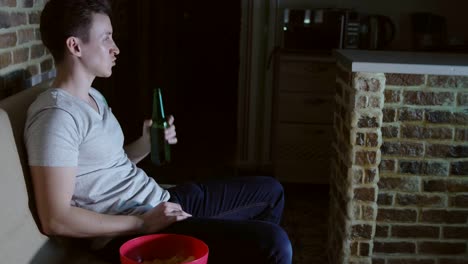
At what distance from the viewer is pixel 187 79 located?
7.03 meters

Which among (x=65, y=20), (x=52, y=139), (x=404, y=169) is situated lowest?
(x=404, y=169)

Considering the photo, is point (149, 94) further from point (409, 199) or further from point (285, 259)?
point (285, 259)

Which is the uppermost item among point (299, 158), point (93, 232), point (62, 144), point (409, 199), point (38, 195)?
point (62, 144)

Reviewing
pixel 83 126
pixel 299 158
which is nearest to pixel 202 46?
pixel 299 158

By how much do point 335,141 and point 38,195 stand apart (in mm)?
1458

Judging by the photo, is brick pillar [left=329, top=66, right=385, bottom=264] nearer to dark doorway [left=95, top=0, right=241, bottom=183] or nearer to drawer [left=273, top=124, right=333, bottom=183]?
drawer [left=273, top=124, right=333, bottom=183]

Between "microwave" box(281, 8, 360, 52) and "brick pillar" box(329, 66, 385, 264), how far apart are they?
1.43 metres

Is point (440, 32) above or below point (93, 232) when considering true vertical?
above

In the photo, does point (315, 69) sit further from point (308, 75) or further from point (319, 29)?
point (319, 29)

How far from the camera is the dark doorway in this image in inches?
178

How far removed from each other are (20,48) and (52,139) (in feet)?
2.05

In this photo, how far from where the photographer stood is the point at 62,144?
4.81 feet

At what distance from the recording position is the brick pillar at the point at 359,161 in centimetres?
218

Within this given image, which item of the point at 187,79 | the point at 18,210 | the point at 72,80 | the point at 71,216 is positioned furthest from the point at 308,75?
the point at 187,79
